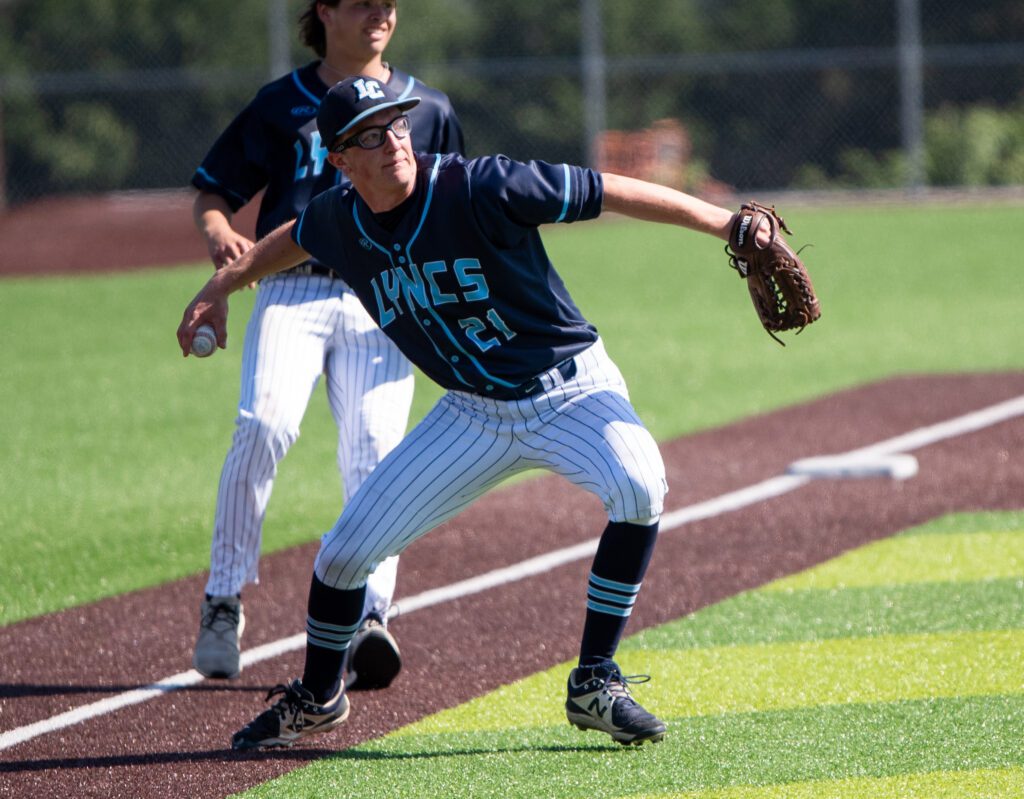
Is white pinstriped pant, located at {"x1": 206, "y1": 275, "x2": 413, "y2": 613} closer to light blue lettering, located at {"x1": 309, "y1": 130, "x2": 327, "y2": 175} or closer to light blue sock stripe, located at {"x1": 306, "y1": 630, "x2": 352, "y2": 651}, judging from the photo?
light blue lettering, located at {"x1": 309, "y1": 130, "x2": 327, "y2": 175}

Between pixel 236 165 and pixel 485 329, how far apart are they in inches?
61.2

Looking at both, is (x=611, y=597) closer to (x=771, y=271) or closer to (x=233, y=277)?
(x=771, y=271)

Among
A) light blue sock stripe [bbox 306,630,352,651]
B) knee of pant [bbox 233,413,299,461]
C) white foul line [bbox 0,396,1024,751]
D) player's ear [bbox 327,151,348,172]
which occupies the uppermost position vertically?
player's ear [bbox 327,151,348,172]

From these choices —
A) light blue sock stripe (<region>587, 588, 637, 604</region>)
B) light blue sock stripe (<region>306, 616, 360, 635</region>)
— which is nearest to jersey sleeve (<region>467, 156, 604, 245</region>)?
light blue sock stripe (<region>587, 588, 637, 604</region>)

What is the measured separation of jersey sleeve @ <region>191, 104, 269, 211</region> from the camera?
499 cm

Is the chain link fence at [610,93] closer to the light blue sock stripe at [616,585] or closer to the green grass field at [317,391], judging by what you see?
the green grass field at [317,391]

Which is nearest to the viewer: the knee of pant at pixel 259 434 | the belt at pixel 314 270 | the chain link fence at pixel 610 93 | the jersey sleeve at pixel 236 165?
the knee of pant at pixel 259 434

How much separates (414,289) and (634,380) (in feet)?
21.9

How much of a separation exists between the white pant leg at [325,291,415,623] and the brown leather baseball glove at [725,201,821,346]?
4.22 feet

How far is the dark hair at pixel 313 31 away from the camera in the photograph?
5008 mm

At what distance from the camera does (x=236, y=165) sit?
503cm

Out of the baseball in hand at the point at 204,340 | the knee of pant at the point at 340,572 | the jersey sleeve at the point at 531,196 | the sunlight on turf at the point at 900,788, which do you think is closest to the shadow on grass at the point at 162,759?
the knee of pant at the point at 340,572

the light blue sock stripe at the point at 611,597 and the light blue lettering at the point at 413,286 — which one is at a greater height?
the light blue lettering at the point at 413,286

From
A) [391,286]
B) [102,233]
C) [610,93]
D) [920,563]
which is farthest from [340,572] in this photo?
[610,93]
